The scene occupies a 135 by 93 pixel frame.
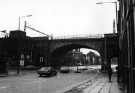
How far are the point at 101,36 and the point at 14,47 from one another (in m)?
23.7

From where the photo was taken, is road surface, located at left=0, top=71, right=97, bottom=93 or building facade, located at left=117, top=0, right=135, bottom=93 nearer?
building facade, located at left=117, top=0, right=135, bottom=93

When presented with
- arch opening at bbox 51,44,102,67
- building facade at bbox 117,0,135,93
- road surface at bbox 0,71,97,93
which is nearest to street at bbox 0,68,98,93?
road surface at bbox 0,71,97,93

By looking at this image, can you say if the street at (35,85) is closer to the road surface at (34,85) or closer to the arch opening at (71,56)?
the road surface at (34,85)

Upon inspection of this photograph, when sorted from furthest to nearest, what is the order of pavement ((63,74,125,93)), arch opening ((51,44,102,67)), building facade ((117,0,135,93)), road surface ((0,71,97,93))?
arch opening ((51,44,102,67)) < road surface ((0,71,97,93)) < pavement ((63,74,125,93)) < building facade ((117,0,135,93))

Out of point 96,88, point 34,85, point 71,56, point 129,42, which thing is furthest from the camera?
point 71,56

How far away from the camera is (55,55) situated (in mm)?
75062

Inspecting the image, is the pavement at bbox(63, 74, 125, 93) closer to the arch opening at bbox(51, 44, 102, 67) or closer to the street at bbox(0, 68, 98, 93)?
the street at bbox(0, 68, 98, 93)

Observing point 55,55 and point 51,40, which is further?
point 55,55

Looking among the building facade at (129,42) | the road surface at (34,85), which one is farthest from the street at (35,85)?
the building facade at (129,42)

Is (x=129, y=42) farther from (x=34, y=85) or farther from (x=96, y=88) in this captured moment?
(x=34, y=85)

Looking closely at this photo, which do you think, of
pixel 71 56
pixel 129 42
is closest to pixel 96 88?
pixel 129 42

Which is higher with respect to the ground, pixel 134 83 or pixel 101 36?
pixel 101 36

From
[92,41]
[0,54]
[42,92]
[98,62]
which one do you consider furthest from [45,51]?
[98,62]

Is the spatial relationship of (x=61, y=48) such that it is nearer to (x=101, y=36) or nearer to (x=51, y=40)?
(x=51, y=40)
